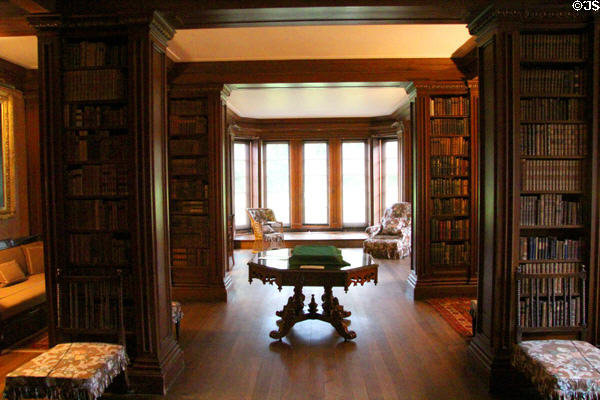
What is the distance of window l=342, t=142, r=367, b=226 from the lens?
34.4ft

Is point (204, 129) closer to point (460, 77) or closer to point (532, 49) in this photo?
point (460, 77)

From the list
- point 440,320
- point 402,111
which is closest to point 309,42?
point 440,320

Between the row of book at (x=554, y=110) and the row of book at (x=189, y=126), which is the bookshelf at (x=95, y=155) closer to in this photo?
the row of book at (x=189, y=126)

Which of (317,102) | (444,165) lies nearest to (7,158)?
(317,102)

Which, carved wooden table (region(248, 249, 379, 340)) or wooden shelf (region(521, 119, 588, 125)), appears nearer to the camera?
wooden shelf (region(521, 119, 588, 125))

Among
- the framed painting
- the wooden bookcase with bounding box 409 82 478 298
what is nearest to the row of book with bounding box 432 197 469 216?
the wooden bookcase with bounding box 409 82 478 298

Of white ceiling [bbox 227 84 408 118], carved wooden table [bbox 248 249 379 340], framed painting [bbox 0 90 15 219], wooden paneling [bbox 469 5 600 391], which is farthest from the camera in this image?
white ceiling [bbox 227 84 408 118]

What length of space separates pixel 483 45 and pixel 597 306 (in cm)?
215

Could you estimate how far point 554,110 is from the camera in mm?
2979

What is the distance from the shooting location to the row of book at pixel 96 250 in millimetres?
3059

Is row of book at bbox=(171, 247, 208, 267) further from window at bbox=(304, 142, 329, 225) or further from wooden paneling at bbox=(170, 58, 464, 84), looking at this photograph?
window at bbox=(304, 142, 329, 225)

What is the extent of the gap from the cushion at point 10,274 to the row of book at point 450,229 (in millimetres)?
5045

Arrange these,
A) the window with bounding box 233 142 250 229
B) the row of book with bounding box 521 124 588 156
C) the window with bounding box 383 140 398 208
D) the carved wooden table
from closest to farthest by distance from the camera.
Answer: the row of book with bounding box 521 124 588 156 < the carved wooden table < the window with bounding box 383 140 398 208 < the window with bounding box 233 142 250 229

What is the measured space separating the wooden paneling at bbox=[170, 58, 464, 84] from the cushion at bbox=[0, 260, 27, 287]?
2881 mm
